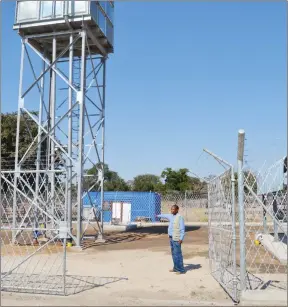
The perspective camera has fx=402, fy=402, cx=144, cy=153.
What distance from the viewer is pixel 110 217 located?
2633 centimetres

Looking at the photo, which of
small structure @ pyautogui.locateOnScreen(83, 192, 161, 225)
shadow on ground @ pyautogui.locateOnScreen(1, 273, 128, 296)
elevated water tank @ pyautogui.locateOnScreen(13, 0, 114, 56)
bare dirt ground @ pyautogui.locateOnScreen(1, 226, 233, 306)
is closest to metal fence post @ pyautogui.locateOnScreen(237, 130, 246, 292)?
bare dirt ground @ pyautogui.locateOnScreen(1, 226, 233, 306)

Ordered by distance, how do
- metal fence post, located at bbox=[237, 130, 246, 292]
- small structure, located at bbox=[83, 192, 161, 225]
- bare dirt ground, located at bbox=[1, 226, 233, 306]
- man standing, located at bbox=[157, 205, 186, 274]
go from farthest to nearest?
small structure, located at bbox=[83, 192, 161, 225]
man standing, located at bbox=[157, 205, 186, 274]
bare dirt ground, located at bbox=[1, 226, 233, 306]
metal fence post, located at bbox=[237, 130, 246, 292]

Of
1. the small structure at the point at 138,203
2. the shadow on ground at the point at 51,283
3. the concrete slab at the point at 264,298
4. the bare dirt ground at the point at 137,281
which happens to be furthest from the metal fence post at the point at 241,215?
the small structure at the point at 138,203

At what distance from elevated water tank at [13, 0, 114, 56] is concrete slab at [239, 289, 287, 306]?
11.8 m

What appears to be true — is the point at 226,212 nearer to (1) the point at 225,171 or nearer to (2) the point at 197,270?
(1) the point at 225,171

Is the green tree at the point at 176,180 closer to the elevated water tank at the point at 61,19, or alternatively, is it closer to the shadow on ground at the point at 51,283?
the elevated water tank at the point at 61,19

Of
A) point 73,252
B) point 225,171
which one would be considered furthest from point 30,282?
point 73,252

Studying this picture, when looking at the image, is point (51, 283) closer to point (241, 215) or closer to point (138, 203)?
point (241, 215)

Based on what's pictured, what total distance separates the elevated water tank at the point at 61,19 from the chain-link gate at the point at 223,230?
924 centimetres

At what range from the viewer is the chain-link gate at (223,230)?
6.48 m

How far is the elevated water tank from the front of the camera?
1476 centimetres

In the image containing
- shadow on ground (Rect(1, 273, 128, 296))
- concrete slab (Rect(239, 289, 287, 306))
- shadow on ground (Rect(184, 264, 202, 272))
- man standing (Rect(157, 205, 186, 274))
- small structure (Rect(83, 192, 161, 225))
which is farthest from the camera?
small structure (Rect(83, 192, 161, 225))

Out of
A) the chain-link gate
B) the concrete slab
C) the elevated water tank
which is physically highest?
the elevated water tank

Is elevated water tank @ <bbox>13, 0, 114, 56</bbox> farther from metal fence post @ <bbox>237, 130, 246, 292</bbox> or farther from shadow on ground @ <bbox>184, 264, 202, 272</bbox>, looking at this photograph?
metal fence post @ <bbox>237, 130, 246, 292</bbox>
